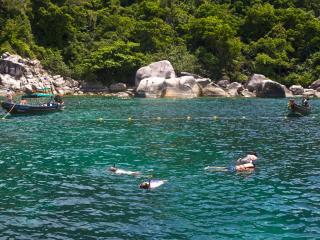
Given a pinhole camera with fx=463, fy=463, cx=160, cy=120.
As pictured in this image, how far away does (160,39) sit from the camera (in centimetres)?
8862

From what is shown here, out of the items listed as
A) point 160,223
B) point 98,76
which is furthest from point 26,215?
point 98,76

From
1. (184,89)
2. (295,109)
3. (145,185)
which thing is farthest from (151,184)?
(184,89)

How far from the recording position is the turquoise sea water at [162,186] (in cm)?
1475

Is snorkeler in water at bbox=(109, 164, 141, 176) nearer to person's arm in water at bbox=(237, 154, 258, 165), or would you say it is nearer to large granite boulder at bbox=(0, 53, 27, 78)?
person's arm in water at bbox=(237, 154, 258, 165)

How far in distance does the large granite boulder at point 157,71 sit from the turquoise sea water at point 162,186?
1444 inches

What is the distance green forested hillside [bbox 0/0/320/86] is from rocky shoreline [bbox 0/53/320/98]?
302 cm

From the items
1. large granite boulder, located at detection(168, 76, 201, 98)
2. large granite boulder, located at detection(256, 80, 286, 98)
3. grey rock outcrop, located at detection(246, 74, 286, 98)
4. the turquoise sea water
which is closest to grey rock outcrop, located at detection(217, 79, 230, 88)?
grey rock outcrop, located at detection(246, 74, 286, 98)

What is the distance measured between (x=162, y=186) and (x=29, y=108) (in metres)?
31.5

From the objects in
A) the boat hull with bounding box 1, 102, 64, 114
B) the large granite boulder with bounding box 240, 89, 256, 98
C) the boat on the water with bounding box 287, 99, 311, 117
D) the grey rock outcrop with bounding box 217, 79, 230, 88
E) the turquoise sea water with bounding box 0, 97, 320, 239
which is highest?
the grey rock outcrop with bounding box 217, 79, 230, 88

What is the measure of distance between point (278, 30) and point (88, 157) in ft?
241

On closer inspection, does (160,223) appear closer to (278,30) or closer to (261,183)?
(261,183)

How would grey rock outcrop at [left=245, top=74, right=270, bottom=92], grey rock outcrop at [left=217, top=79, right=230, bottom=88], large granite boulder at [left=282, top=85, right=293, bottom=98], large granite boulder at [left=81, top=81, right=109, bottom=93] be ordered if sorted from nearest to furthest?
large granite boulder at [left=282, top=85, right=293, bottom=98] < grey rock outcrop at [left=245, top=74, right=270, bottom=92] < large granite boulder at [left=81, top=81, right=109, bottom=93] < grey rock outcrop at [left=217, top=79, right=230, bottom=88]

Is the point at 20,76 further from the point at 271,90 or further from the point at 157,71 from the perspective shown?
the point at 271,90

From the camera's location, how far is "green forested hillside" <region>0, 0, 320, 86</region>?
8381 cm
